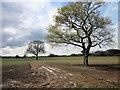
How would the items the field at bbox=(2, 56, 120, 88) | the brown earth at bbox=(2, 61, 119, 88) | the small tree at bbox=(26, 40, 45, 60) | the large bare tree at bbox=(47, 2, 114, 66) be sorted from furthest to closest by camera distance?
the small tree at bbox=(26, 40, 45, 60) < the large bare tree at bbox=(47, 2, 114, 66) < the field at bbox=(2, 56, 120, 88) < the brown earth at bbox=(2, 61, 119, 88)

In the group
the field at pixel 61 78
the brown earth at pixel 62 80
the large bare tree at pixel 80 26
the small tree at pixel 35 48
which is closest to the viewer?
the brown earth at pixel 62 80

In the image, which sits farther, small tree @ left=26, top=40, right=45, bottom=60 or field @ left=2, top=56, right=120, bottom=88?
small tree @ left=26, top=40, right=45, bottom=60

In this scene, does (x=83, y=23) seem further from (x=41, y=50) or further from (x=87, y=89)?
(x=41, y=50)

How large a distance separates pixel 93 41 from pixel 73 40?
3896mm

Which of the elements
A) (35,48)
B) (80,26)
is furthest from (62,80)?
(35,48)

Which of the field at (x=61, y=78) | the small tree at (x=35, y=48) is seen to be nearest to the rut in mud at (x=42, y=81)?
the field at (x=61, y=78)

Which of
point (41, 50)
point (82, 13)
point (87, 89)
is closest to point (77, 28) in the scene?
point (82, 13)

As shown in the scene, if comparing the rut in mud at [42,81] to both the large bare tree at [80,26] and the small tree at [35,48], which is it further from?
the small tree at [35,48]

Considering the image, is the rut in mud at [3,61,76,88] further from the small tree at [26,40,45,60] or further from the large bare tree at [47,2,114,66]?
the small tree at [26,40,45,60]

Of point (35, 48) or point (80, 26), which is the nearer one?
point (80, 26)

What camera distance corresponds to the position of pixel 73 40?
26.9m

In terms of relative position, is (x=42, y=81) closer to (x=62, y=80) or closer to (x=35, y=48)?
(x=62, y=80)

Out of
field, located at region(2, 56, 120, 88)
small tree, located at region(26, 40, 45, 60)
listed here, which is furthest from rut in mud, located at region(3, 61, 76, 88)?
small tree, located at region(26, 40, 45, 60)

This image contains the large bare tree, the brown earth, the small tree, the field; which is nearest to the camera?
the brown earth
